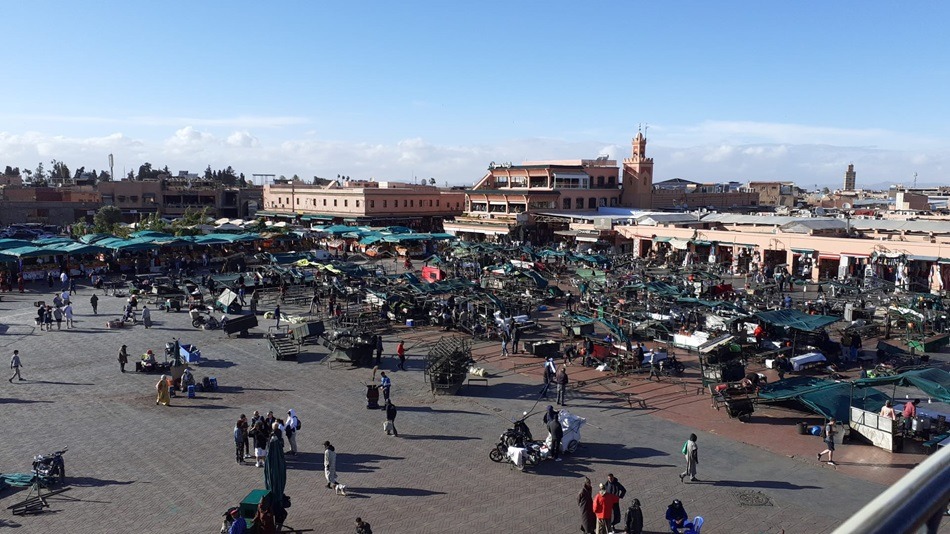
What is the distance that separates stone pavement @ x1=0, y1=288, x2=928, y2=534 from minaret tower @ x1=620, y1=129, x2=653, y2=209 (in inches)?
2166

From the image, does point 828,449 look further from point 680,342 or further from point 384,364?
point 384,364

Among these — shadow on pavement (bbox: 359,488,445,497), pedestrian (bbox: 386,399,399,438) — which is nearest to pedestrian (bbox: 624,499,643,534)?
shadow on pavement (bbox: 359,488,445,497)

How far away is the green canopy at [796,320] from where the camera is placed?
72.2 ft

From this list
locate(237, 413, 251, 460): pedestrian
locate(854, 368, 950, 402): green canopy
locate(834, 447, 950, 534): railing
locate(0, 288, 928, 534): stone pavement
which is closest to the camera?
locate(834, 447, 950, 534): railing

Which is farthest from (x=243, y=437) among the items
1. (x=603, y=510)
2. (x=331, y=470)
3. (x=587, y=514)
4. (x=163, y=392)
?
(x=603, y=510)

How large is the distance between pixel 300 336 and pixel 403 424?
27.6 feet

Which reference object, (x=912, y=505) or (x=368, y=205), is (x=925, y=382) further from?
(x=368, y=205)

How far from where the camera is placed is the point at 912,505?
1471 mm

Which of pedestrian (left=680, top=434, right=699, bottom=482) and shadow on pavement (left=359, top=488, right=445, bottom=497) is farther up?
pedestrian (left=680, top=434, right=699, bottom=482)

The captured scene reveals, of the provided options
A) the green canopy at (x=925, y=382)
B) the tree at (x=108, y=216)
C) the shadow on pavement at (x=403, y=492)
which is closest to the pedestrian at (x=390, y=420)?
the shadow on pavement at (x=403, y=492)

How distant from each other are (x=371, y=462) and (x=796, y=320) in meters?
15.6

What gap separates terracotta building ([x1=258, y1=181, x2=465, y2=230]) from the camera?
65625mm

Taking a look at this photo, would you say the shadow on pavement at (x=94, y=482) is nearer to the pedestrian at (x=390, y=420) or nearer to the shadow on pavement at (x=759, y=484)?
the pedestrian at (x=390, y=420)

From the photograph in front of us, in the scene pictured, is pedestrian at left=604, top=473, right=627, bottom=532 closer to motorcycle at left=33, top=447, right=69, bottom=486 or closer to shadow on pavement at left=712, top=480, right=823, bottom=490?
shadow on pavement at left=712, top=480, right=823, bottom=490
